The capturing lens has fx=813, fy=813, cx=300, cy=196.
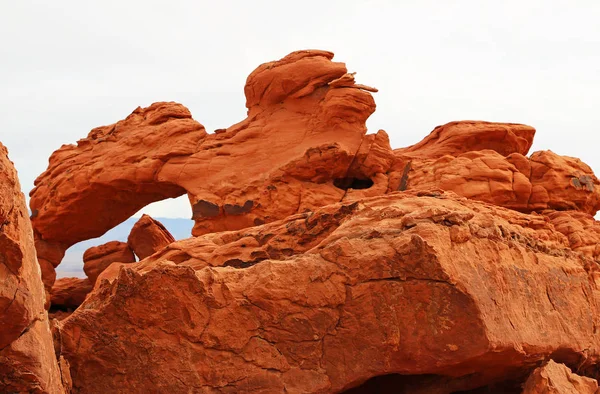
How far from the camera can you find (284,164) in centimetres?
1334

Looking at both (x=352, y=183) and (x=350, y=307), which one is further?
(x=352, y=183)

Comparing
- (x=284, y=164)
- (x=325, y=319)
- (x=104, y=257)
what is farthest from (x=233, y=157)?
(x=325, y=319)

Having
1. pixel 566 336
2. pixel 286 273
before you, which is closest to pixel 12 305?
pixel 286 273

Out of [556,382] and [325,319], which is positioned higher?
[325,319]

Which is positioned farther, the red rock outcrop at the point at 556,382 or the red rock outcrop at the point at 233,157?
the red rock outcrop at the point at 233,157

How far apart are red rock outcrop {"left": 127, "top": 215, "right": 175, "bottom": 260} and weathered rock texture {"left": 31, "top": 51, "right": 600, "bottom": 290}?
14.6 inches

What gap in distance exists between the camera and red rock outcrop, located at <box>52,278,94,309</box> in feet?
52.4

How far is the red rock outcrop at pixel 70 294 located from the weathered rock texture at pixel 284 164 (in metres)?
1.15

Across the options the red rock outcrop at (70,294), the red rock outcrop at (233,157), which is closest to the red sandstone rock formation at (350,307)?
the red rock outcrop at (233,157)

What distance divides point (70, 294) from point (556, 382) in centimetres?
1144

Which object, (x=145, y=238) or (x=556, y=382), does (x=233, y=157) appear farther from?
(x=556, y=382)

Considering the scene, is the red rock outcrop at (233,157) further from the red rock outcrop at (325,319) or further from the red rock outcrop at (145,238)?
the red rock outcrop at (325,319)

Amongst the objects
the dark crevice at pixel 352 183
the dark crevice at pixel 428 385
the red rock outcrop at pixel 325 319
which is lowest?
the dark crevice at pixel 428 385

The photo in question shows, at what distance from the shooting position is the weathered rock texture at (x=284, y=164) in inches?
504
